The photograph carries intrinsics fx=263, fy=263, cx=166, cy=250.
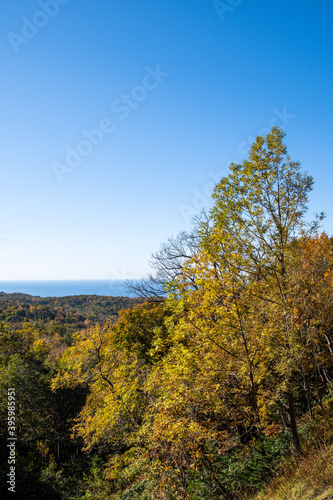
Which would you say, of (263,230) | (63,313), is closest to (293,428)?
(263,230)

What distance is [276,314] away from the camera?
6.42m

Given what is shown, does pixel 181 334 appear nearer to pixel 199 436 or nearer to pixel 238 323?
pixel 238 323

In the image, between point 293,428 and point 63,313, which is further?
point 63,313

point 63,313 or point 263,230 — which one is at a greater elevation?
point 263,230

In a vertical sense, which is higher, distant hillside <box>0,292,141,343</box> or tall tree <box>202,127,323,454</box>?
tall tree <box>202,127,323,454</box>

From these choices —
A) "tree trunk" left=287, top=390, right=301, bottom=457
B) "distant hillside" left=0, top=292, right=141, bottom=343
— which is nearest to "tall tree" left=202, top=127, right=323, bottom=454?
"tree trunk" left=287, top=390, right=301, bottom=457

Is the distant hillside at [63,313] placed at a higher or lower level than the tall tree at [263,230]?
lower

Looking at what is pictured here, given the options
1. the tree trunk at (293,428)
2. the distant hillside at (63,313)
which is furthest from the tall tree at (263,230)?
the distant hillside at (63,313)

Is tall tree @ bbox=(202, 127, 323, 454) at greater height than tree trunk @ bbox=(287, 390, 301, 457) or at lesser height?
greater

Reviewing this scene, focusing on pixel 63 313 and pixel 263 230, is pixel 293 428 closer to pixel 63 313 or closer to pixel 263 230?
pixel 263 230

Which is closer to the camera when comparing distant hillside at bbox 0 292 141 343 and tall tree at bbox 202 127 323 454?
tall tree at bbox 202 127 323 454

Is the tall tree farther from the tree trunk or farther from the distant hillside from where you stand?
the distant hillside

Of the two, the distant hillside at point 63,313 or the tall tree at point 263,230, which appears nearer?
the tall tree at point 263,230

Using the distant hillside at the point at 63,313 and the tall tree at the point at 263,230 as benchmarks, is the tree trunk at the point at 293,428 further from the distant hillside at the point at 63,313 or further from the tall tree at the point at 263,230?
the distant hillside at the point at 63,313
